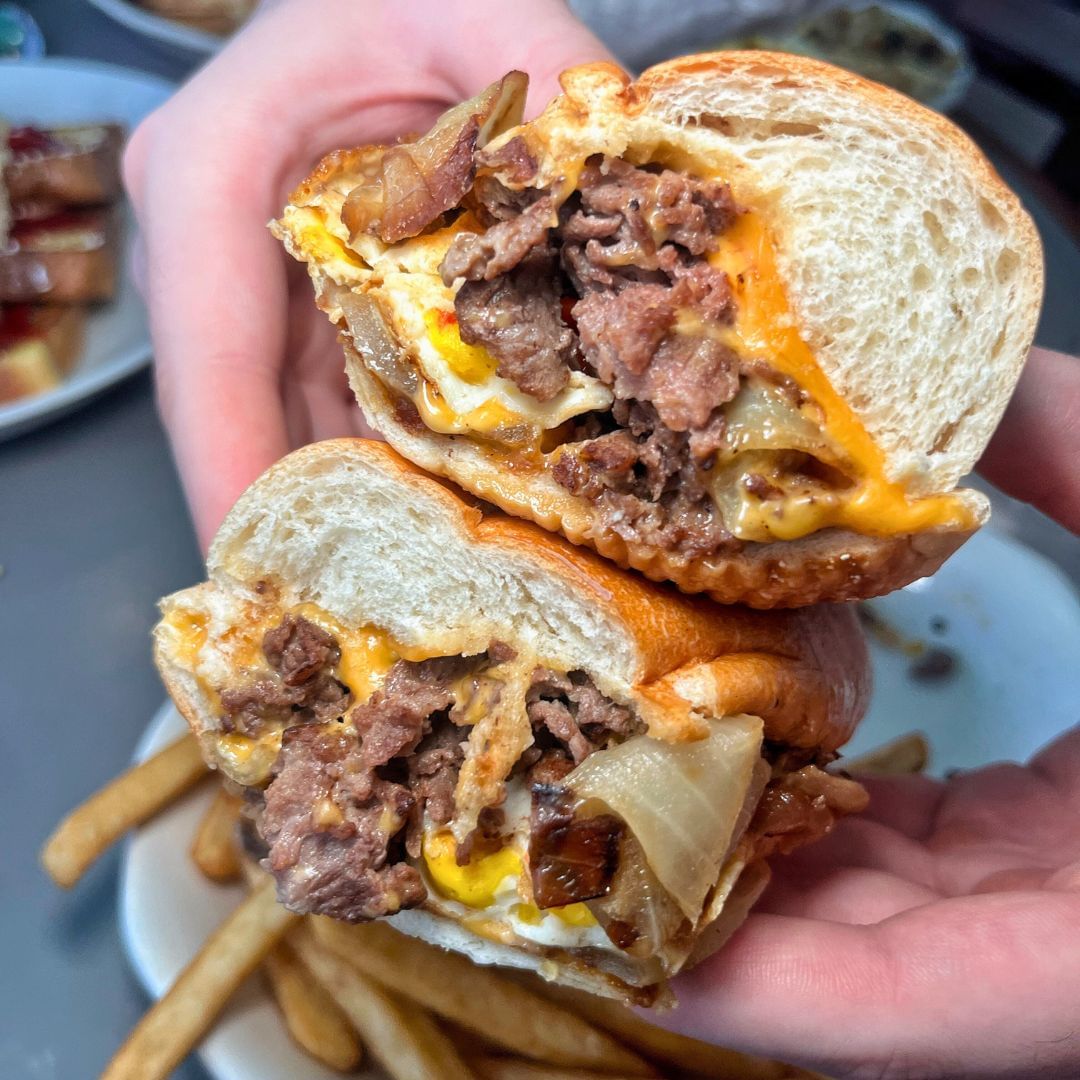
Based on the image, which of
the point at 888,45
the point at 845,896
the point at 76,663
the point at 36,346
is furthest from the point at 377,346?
the point at 888,45

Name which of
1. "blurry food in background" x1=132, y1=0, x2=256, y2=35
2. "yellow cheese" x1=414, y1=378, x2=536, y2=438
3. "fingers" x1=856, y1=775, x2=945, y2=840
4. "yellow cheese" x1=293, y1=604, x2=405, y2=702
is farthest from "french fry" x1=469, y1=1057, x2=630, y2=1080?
"blurry food in background" x1=132, y1=0, x2=256, y2=35

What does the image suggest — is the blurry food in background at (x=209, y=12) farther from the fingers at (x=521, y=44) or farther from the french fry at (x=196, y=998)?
the french fry at (x=196, y=998)

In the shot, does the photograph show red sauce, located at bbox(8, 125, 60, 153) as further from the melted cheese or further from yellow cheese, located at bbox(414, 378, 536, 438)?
the melted cheese

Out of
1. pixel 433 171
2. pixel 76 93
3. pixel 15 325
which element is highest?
pixel 433 171

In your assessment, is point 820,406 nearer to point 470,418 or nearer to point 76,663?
point 470,418

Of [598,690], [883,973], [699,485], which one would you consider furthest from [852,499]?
[883,973]

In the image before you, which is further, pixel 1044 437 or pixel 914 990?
pixel 1044 437

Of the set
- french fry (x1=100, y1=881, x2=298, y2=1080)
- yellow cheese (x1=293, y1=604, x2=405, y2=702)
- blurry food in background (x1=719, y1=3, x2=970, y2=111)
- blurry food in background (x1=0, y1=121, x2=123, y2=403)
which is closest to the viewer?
yellow cheese (x1=293, y1=604, x2=405, y2=702)
